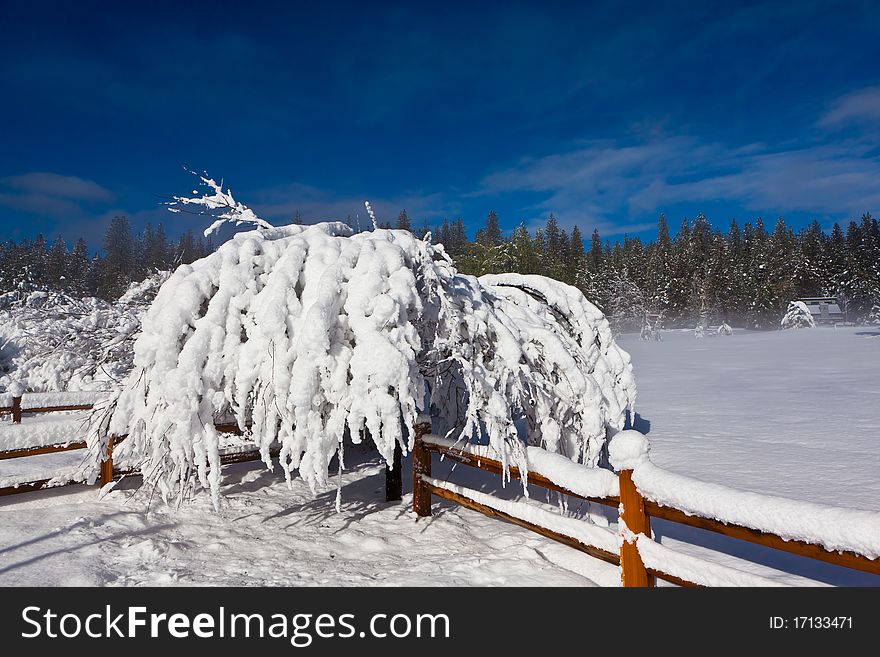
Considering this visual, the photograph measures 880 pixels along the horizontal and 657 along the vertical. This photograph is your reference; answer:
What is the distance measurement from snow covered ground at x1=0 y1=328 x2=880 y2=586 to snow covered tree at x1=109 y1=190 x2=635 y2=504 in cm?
66

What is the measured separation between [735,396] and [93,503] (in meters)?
12.9

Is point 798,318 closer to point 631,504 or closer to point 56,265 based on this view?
point 631,504

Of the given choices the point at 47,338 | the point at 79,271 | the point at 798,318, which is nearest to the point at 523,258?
the point at 798,318

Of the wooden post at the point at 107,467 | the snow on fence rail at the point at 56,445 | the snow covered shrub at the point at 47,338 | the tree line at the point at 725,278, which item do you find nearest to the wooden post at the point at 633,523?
the snow on fence rail at the point at 56,445

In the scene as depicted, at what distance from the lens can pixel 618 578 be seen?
3602 mm

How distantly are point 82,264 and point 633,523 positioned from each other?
296 ft

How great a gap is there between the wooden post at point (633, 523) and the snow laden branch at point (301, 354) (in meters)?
1.20

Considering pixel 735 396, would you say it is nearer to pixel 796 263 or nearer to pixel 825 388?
pixel 825 388

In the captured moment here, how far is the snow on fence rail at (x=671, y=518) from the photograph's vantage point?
214 cm

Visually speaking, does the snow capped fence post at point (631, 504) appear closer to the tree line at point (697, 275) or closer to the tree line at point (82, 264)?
the tree line at point (82, 264)

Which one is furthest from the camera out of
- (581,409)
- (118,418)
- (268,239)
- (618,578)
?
(581,409)
